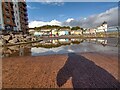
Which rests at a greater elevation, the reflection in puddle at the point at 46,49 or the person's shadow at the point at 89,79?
the person's shadow at the point at 89,79

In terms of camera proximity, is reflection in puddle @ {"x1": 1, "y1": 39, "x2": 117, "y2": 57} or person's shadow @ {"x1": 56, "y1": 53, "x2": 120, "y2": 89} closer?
person's shadow @ {"x1": 56, "y1": 53, "x2": 120, "y2": 89}

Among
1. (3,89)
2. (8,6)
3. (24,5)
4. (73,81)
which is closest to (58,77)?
(73,81)

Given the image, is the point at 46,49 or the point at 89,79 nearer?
the point at 89,79

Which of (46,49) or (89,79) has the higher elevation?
(89,79)

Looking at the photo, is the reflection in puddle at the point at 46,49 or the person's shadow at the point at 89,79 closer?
the person's shadow at the point at 89,79

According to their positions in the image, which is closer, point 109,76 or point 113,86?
point 113,86

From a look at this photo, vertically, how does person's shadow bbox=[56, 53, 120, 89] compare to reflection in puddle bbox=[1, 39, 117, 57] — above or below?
above

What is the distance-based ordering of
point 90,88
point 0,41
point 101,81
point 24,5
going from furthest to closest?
point 24,5, point 0,41, point 101,81, point 90,88

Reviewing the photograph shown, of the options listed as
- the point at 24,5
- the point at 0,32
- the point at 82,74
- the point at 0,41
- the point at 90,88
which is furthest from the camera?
the point at 24,5

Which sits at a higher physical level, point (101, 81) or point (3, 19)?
point (3, 19)

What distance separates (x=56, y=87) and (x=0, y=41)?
110 ft

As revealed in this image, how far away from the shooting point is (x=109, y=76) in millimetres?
7965

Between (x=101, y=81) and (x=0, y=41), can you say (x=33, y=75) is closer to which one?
(x=101, y=81)

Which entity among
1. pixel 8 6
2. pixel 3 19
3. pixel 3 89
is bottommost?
pixel 3 89
